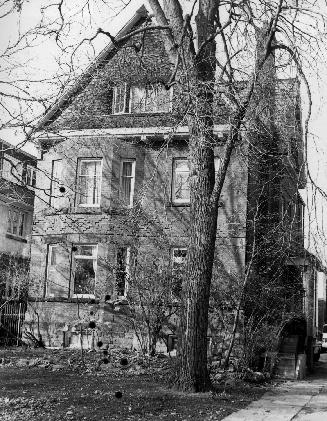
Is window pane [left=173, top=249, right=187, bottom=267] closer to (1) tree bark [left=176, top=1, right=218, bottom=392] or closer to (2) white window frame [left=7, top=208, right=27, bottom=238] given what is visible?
(1) tree bark [left=176, top=1, right=218, bottom=392]

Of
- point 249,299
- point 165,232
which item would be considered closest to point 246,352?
point 249,299

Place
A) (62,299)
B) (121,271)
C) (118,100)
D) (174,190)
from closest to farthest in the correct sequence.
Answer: (121,271) < (174,190) < (62,299) < (118,100)

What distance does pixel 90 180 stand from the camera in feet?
73.6

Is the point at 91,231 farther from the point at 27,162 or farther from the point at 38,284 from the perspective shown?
the point at 27,162

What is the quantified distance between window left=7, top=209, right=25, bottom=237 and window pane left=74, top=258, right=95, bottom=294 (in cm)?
1328

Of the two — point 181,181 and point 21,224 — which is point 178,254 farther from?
point 21,224

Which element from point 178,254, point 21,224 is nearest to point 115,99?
point 178,254

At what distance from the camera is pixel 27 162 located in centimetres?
941

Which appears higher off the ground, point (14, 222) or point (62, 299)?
point (14, 222)

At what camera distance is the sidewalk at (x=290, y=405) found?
985 cm

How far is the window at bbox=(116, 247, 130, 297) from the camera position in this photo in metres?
19.7

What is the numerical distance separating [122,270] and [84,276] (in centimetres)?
207

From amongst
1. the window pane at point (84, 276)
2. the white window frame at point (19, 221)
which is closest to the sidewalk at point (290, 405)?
the window pane at point (84, 276)

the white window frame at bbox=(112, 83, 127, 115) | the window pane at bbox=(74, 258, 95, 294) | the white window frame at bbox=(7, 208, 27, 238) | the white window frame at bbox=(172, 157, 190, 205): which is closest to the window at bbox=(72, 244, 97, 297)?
the window pane at bbox=(74, 258, 95, 294)
